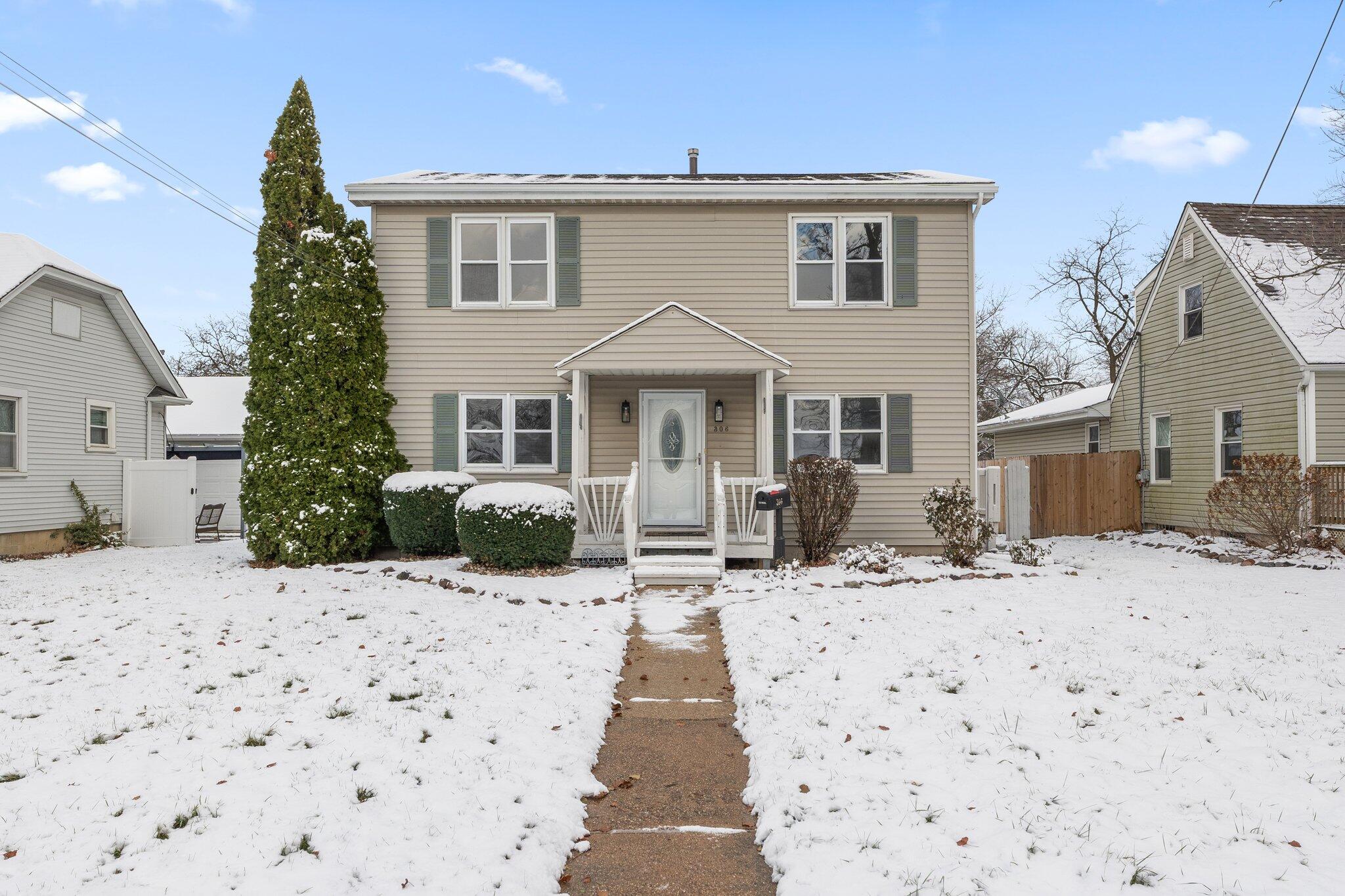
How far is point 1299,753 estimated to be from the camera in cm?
375

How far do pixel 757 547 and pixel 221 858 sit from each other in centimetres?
779

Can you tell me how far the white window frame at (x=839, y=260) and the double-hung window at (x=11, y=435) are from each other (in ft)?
41.5

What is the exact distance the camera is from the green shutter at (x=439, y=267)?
11422 millimetres

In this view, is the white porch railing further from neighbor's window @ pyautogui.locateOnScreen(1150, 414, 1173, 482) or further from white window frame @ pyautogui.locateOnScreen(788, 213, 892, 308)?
neighbor's window @ pyautogui.locateOnScreen(1150, 414, 1173, 482)

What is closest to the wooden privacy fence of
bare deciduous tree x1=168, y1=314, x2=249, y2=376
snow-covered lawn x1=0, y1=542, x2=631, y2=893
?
snow-covered lawn x1=0, y1=542, x2=631, y2=893

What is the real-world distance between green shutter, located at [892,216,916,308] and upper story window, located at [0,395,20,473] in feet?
46.5

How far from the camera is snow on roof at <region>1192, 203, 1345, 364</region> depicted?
42.6 feet

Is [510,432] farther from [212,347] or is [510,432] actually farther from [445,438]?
[212,347]

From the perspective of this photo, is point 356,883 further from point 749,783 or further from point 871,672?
point 871,672

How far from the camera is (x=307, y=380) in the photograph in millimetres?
10234

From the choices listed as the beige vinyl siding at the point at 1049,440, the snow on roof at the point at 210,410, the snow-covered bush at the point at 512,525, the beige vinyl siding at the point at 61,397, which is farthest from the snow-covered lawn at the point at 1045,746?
the snow on roof at the point at 210,410

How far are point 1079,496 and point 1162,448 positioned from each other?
7.70ft

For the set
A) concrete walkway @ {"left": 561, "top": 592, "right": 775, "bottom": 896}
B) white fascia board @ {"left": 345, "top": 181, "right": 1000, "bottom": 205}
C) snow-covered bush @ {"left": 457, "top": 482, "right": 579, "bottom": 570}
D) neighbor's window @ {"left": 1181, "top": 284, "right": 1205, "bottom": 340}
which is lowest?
concrete walkway @ {"left": 561, "top": 592, "right": 775, "bottom": 896}

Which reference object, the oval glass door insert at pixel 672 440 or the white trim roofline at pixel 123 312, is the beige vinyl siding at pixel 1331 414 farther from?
the white trim roofline at pixel 123 312
